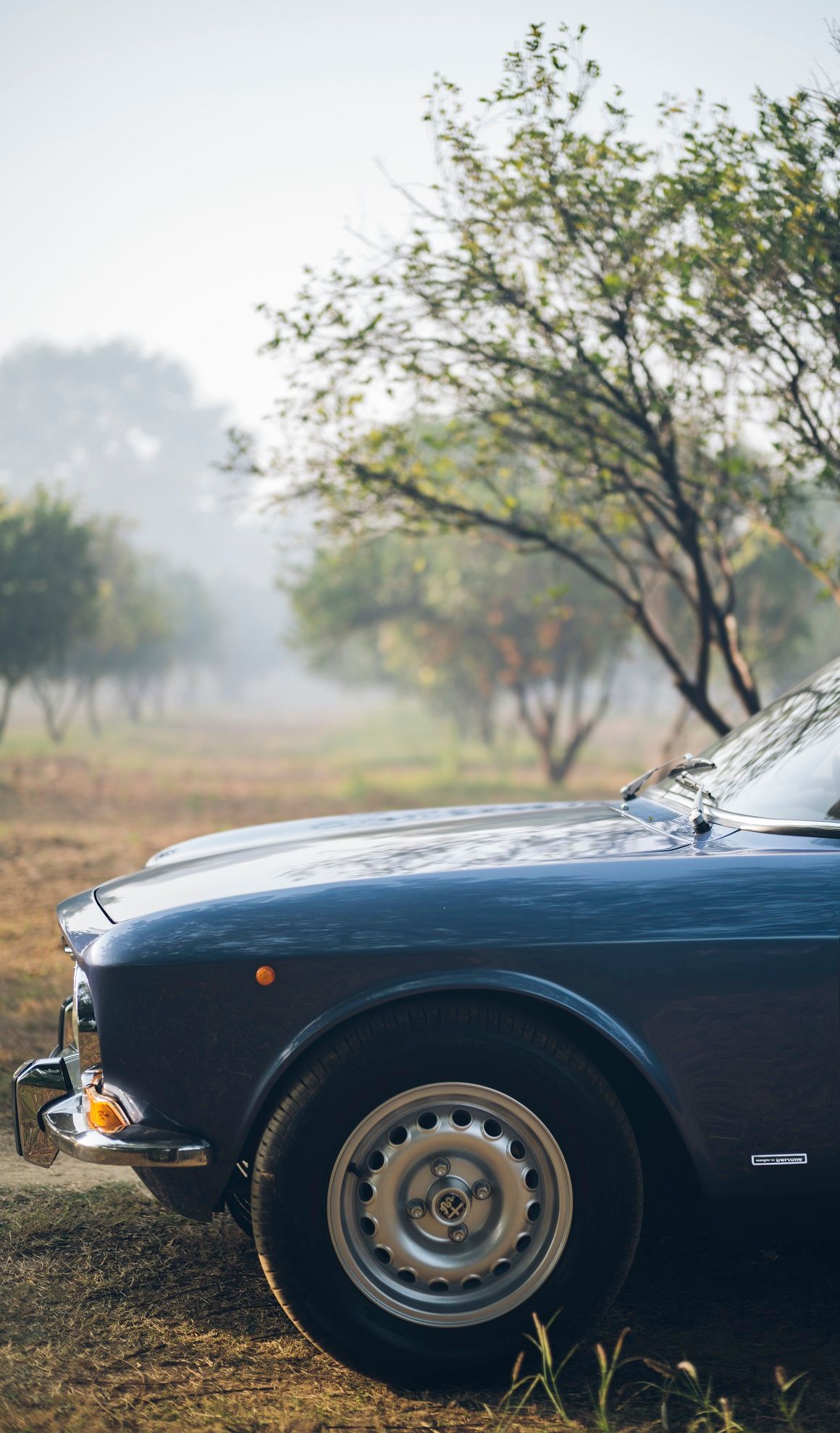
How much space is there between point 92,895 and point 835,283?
511 cm

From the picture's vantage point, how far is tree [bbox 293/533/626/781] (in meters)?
23.7

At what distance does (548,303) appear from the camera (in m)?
7.51

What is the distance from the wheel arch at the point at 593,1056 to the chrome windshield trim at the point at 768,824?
0.67m

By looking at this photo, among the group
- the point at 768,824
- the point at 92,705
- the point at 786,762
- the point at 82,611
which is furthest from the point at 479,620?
the point at 92,705

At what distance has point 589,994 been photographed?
2.55 meters

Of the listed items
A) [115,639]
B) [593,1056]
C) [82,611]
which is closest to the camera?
[593,1056]

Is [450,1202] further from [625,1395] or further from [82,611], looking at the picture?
[82,611]

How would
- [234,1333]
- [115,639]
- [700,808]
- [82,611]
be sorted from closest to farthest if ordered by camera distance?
[234,1333]
[700,808]
[82,611]
[115,639]

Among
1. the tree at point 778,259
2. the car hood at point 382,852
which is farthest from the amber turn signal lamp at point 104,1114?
the tree at point 778,259

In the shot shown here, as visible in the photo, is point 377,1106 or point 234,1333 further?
point 234,1333

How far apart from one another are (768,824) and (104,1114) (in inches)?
67.1

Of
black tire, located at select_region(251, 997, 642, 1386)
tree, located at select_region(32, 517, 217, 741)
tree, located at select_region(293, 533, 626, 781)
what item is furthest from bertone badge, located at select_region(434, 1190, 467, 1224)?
tree, located at select_region(32, 517, 217, 741)

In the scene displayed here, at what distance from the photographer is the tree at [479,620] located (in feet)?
77.9

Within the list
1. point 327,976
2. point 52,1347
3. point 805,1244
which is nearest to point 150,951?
point 327,976
